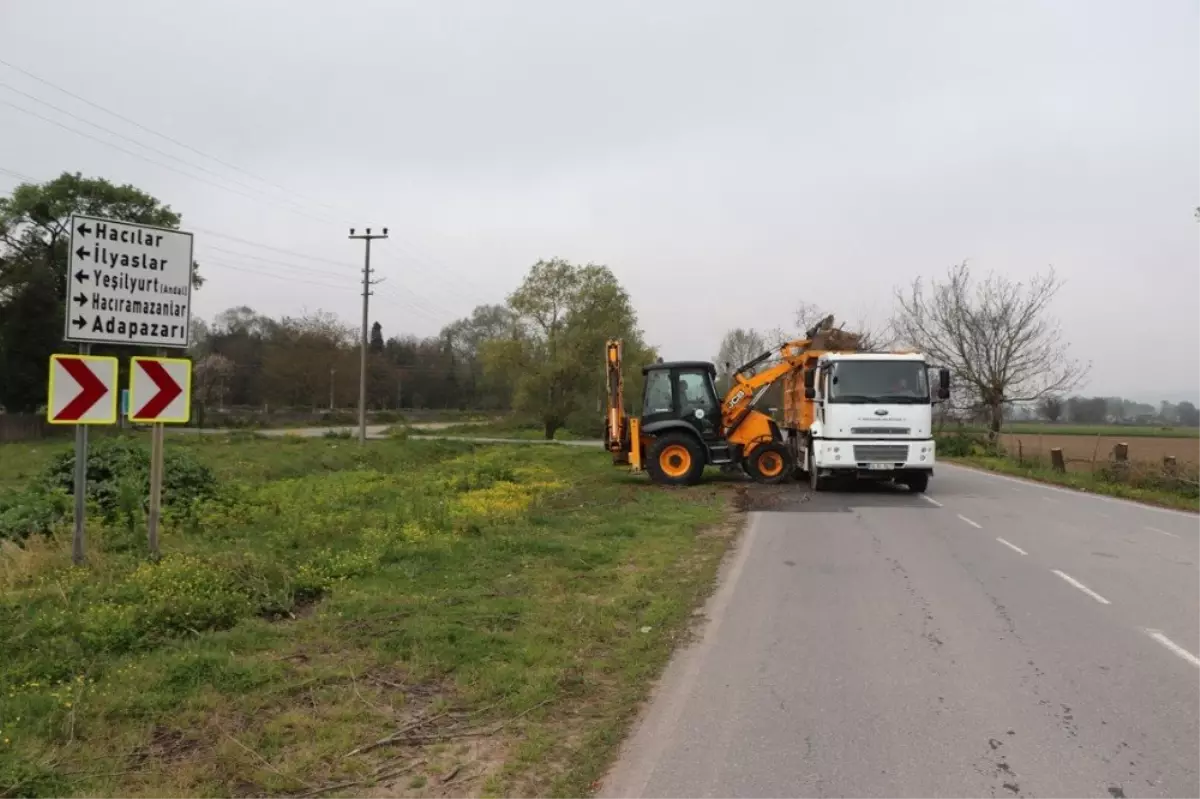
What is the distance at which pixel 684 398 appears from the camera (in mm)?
20812

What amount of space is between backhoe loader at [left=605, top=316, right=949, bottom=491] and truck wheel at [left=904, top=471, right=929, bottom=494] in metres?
0.03

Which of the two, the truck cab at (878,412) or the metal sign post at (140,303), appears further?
the truck cab at (878,412)

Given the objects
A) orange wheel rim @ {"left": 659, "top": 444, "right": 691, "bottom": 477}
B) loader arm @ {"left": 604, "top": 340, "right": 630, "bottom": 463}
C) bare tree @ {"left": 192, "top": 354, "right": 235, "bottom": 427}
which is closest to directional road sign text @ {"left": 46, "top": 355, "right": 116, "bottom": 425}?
orange wheel rim @ {"left": 659, "top": 444, "right": 691, "bottom": 477}

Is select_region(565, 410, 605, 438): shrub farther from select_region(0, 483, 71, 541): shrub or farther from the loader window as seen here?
select_region(0, 483, 71, 541): shrub

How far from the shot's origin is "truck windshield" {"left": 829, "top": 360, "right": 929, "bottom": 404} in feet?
60.3

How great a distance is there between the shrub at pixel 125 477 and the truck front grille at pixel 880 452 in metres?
12.8

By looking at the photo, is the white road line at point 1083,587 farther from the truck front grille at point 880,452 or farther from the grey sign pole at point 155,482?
the grey sign pole at point 155,482

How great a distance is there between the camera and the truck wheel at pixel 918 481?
64.2ft

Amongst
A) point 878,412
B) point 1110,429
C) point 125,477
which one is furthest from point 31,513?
point 1110,429

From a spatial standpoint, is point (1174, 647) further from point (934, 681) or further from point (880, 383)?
point (880, 383)

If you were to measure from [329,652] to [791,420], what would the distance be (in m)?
17.8

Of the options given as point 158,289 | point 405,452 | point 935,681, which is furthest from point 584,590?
point 405,452

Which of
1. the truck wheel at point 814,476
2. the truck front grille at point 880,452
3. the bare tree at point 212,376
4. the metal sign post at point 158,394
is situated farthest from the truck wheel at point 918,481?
the bare tree at point 212,376

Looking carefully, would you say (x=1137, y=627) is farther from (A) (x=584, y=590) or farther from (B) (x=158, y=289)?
(B) (x=158, y=289)
